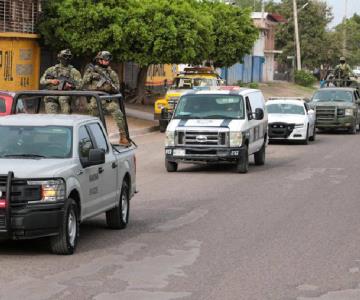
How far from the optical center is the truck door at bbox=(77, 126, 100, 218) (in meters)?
12.2

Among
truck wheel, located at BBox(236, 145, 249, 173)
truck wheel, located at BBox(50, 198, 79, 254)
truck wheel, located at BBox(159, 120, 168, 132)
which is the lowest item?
truck wheel, located at BBox(159, 120, 168, 132)

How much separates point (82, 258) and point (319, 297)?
2.98m

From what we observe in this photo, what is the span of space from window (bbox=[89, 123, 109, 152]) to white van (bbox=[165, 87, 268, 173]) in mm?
9145

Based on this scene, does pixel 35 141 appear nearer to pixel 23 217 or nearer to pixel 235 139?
pixel 23 217

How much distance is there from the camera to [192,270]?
35.6 feet

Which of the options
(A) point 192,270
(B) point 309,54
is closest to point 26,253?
(A) point 192,270

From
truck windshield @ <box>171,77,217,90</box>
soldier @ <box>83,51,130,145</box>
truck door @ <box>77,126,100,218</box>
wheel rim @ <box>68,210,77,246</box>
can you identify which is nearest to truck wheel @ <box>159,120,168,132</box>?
truck windshield @ <box>171,77,217,90</box>

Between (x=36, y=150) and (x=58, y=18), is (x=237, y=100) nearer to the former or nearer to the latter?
(x=36, y=150)

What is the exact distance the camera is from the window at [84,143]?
40.8 ft

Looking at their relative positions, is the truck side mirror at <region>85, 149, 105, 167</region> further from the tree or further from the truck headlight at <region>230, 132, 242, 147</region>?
the tree

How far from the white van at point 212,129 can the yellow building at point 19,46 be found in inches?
707

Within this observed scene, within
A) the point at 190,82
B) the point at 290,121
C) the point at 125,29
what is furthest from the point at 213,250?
the point at 125,29

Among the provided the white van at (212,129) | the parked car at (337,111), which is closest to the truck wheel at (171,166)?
the white van at (212,129)

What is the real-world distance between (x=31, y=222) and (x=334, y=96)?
99.7ft
